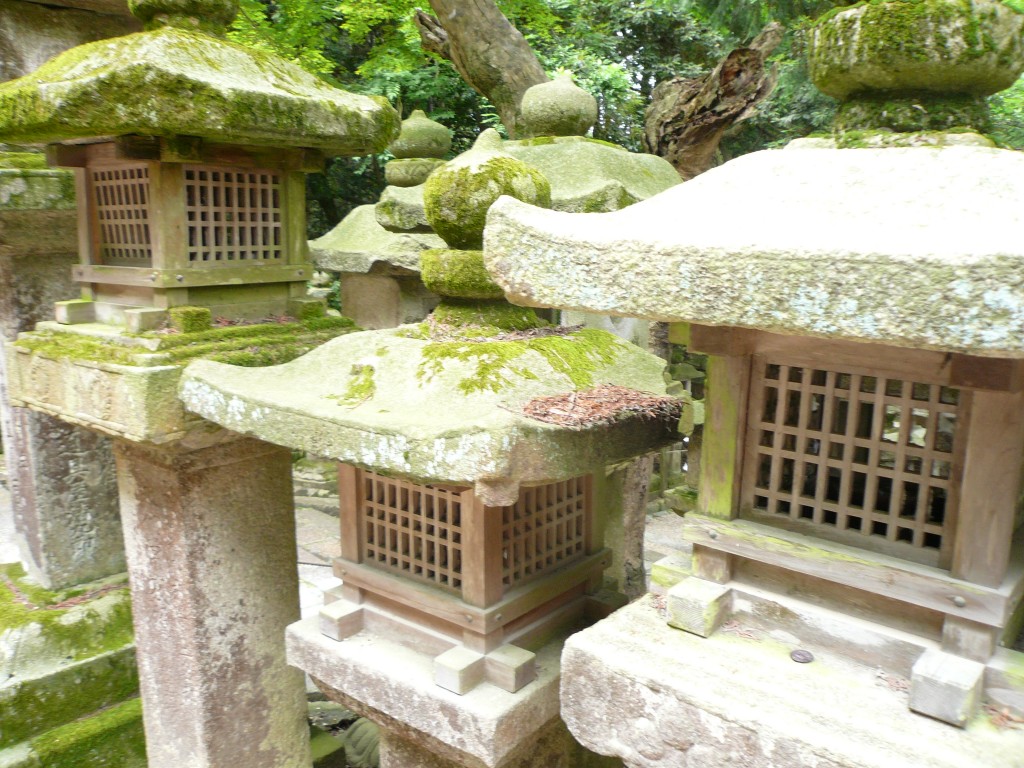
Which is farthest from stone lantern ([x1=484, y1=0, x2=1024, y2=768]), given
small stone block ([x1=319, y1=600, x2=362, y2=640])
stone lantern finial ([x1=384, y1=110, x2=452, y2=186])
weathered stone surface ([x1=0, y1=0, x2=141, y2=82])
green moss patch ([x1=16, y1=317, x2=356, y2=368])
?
stone lantern finial ([x1=384, y1=110, x2=452, y2=186])

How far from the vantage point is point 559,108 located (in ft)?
16.7

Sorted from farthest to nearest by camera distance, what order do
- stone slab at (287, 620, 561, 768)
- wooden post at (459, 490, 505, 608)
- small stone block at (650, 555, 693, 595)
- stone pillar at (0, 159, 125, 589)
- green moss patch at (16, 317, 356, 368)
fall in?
stone pillar at (0, 159, 125, 589), green moss patch at (16, 317, 356, 368), wooden post at (459, 490, 505, 608), stone slab at (287, 620, 561, 768), small stone block at (650, 555, 693, 595)

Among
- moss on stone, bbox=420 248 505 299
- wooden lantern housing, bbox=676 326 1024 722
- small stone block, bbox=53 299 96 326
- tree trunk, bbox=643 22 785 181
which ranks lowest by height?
wooden lantern housing, bbox=676 326 1024 722

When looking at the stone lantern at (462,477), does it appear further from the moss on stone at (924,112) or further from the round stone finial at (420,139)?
the round stone finial at (420,139)

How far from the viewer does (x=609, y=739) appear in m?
2.53

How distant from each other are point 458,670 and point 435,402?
1.12 metres

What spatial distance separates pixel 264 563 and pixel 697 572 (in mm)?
2741

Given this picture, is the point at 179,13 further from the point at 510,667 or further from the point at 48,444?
the point at 510,667

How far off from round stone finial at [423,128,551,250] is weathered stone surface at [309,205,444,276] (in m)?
3.60

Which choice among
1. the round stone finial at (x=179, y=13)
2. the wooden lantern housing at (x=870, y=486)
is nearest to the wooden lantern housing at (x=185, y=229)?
the round stone finial at (x=179, y=13)

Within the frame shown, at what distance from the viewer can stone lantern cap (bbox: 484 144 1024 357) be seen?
1.61 m

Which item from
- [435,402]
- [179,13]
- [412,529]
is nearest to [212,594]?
[412,529]

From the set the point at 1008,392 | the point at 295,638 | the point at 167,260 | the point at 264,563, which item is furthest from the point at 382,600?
the point at 1008,392

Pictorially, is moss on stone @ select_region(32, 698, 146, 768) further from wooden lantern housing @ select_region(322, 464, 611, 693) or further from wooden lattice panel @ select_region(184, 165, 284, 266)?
wooden lattice panel @ select_region(184, 165, 284, 266)
